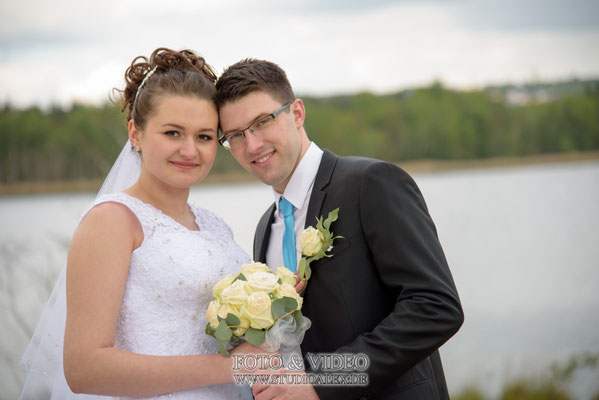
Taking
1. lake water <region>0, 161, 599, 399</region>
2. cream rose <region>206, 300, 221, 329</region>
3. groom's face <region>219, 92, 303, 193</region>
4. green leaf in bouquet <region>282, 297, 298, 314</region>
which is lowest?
lake water <region>0, 161, 599, 399</region>

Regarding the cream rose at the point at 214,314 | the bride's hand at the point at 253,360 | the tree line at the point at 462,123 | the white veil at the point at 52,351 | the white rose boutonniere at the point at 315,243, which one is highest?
the white rose boutonniere at the point at 315,243

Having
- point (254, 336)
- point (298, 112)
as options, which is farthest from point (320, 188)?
point (254, 336)

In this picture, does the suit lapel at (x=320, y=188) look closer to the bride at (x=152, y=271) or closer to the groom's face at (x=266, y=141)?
the groom's face at (x=266, y=141)

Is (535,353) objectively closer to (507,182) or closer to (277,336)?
(277,336)

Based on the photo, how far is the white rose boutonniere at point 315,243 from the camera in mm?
3021

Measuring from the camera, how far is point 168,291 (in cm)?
303

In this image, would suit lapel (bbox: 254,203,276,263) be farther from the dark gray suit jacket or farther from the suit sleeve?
the suit sleeve

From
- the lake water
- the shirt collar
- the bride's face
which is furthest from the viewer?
the lake water

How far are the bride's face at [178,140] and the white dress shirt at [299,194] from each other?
608 millimetres

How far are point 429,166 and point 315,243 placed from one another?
85.9 feet

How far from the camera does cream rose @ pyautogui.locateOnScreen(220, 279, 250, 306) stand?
2.72m

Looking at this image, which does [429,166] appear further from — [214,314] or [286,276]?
[214,314]

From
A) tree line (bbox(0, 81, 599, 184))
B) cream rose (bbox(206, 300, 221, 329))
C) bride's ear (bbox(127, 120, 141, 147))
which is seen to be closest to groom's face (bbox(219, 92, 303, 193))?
bride's ear (bbox(127, 120, 141, 147))

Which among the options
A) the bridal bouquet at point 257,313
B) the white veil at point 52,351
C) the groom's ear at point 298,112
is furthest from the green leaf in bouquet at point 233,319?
the groom's ear at point 298,112
